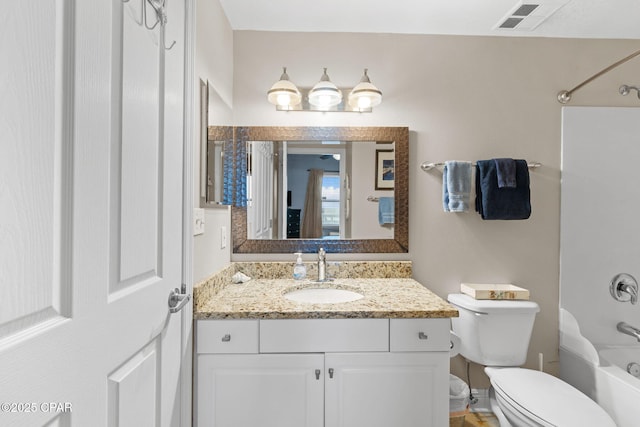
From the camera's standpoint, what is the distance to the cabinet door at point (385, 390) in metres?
1.37

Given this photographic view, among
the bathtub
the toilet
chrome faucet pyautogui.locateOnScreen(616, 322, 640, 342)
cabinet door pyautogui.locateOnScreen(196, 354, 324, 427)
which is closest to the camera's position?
cabinet door pyautogui.locateOnScreen(196, 354, 324, 427)

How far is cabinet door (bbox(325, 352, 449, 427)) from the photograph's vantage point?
1365 mm

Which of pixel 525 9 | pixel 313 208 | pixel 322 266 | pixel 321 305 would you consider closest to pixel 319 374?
pixel 321 305

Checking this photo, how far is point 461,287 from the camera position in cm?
200

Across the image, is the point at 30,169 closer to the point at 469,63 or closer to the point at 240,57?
the point at 240,57

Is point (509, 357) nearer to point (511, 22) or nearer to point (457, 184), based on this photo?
point (457, 184)

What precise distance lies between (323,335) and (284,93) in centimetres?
127

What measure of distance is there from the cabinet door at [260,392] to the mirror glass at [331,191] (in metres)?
0.75

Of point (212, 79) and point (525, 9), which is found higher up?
point (525, 9)

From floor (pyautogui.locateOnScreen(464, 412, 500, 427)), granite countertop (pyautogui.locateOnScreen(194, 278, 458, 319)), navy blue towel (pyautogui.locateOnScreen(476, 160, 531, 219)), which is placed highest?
navy blue towel (pyautogui.locateOnScreen(476, 160, 531, 219))

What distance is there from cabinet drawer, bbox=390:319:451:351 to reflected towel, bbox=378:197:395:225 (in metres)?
0.73

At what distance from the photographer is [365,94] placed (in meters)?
1.87

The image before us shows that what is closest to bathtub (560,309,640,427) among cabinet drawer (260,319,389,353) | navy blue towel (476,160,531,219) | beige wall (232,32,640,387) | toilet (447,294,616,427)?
beige wall (232,32,640,387)

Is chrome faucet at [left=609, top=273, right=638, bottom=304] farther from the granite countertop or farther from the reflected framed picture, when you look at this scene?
the reflected framed picture
